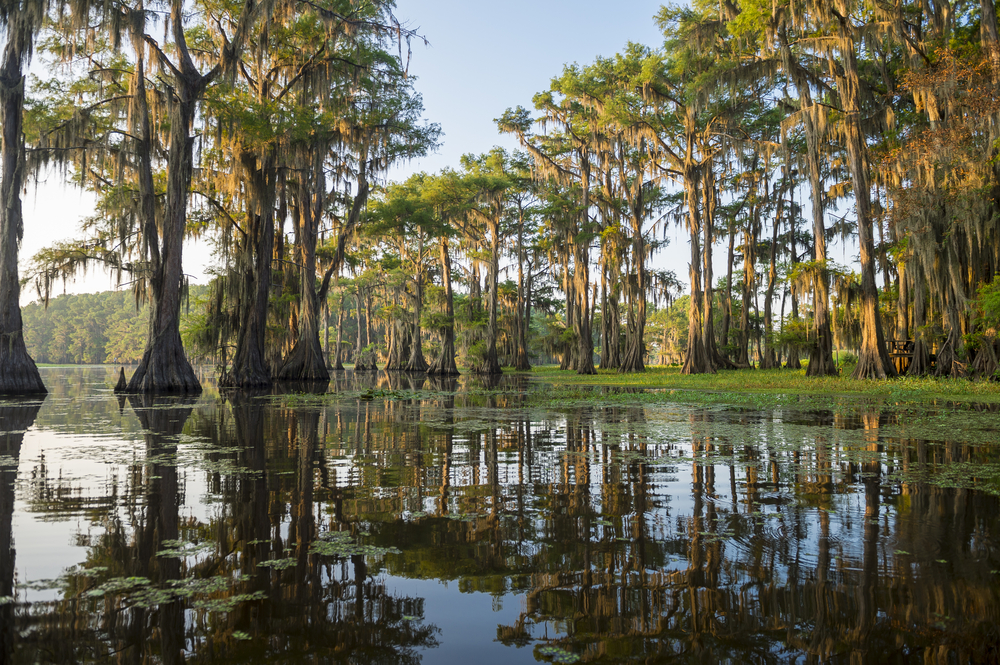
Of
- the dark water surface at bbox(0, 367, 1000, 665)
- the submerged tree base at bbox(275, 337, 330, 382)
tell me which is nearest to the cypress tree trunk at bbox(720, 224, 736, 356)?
the submerged tree base at bbox(275, 337, 330, 382)

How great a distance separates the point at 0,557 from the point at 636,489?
12.5 feet

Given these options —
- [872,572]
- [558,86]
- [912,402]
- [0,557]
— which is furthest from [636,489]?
[558,86]

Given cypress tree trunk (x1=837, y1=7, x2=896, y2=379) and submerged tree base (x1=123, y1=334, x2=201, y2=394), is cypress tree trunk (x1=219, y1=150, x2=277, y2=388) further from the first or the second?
cypress tree trunk (x1=837, y1=7, x2=896, y2=379)

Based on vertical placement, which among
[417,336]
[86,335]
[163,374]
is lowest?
[163,374]

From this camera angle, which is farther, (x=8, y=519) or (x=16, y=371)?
(x=16, y=371)

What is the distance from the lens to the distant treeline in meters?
92.4

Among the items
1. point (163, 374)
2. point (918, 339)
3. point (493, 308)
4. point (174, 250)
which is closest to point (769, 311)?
point (493, 308)

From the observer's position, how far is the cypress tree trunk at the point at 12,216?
16438 mm

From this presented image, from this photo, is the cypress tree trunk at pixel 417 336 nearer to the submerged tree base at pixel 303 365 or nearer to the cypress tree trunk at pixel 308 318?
the cypress tree trunk at pixel 308 318

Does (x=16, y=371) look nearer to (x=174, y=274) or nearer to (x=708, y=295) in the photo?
(x=174, y=274)

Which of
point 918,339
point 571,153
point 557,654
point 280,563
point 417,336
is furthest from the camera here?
point 417,336

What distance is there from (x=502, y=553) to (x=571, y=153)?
34.9 meters

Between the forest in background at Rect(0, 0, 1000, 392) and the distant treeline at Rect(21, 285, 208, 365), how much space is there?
238 feet

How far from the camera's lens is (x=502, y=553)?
10.1 feet
